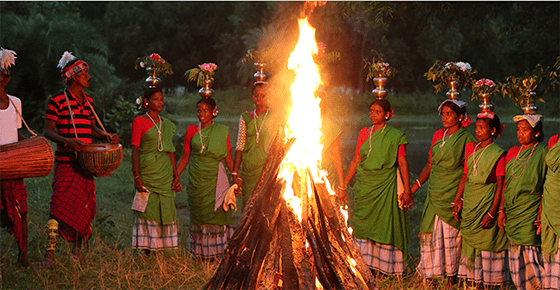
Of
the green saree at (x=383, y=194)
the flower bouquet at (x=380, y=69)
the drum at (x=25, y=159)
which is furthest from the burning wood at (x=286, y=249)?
the flower bouquet at (x=380, y=69)

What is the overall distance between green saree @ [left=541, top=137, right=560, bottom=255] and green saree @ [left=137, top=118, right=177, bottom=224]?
3.96 metres

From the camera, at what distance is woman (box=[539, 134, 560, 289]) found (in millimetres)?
4930

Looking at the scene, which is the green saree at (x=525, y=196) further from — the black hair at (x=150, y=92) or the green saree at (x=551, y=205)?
the black hair at (x=150, y=92)

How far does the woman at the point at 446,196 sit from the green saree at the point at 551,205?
34.3 inches

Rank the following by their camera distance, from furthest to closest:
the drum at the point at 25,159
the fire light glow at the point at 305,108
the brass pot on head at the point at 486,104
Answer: the brass pot on head at the point at 486,104, the drum at the point at 25,159, the fire light glow at the point at 305,108

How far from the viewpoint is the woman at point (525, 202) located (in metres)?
5.18

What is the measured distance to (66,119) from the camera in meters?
5.80

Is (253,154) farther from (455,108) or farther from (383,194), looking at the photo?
(455,108)

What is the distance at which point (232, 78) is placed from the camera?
119ft

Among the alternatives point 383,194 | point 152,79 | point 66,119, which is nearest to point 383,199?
point 383,194

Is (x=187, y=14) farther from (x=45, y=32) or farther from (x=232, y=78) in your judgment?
(x=45, y=32)

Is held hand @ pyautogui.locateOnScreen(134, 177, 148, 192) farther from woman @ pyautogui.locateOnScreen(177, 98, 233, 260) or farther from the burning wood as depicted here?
the burning wood

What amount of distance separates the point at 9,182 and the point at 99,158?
0.93 m

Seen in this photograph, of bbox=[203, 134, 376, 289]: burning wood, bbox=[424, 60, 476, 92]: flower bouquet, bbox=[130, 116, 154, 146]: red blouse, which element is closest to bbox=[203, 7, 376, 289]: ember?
bbox=[203, 134, 376, 289]: burning wood
